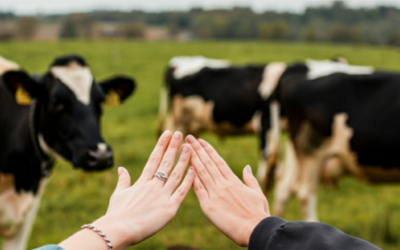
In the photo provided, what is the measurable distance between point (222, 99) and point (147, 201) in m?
5.15

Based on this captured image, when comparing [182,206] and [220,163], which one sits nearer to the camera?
[220,163]

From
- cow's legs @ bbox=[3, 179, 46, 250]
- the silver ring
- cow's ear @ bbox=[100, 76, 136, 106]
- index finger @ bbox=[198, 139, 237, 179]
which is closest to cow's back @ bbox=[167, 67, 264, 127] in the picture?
cow's ear @ bbox=[100, 76, 136, 106]

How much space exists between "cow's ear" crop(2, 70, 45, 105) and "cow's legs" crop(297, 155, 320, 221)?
8.02 feet

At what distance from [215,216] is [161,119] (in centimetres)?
612

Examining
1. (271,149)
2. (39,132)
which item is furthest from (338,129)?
(39,132)

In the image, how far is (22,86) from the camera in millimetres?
2871

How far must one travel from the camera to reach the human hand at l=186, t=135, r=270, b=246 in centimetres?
123

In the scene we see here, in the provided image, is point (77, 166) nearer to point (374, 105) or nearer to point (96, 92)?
point (96, 92)

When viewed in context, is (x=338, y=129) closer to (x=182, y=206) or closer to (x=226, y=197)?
(x=182, y=206)

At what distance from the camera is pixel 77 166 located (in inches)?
107

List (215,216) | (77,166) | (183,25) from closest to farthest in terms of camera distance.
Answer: (215,216) < (77,166) < (183,25)

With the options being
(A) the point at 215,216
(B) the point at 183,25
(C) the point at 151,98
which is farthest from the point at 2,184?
(B) the point at 183,25

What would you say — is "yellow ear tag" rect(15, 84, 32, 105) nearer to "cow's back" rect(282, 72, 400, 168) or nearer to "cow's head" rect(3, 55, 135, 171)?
"cow's head" rect(3, 55, 135, 171)

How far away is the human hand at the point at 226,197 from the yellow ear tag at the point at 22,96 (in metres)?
1.95
